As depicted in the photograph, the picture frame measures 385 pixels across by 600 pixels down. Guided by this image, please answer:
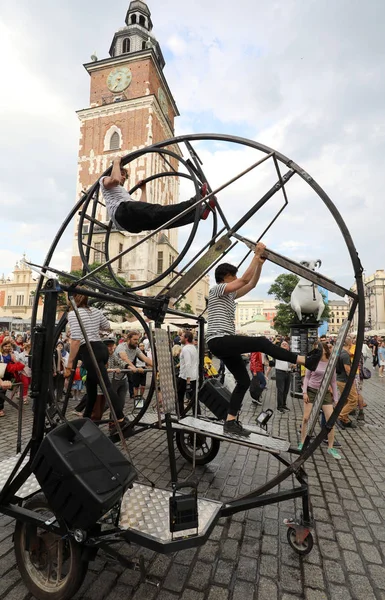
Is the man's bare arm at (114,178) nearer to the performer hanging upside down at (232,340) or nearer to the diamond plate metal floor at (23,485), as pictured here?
the performer hanging upside down at (232,340)

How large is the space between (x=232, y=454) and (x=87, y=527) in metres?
3.78

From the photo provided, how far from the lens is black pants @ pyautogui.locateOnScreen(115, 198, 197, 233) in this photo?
3.08 m

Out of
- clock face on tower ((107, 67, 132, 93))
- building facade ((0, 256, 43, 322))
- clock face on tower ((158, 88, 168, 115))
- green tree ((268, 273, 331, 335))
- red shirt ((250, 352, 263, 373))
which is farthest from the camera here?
building facade ((0, 256, 43, 322))

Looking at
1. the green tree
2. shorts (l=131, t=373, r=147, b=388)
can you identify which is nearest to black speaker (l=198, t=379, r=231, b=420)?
shorts (l=131, t=373, r=147, b=388)

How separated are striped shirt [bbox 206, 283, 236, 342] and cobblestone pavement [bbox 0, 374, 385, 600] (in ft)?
6.25

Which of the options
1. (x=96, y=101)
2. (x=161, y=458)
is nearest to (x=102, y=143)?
(x=96, y=101)

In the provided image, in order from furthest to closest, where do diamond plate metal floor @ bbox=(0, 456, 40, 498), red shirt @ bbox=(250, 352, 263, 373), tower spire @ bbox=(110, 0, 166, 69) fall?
1. tower spire @ bbox=(110, 0, 166, 69)
2. red shirt @ bbox=(250, 352, 263, 373)
3. diamond plate metal floor @ bbox=(0, 456, 40, 498)

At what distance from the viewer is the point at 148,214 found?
10.3 ft

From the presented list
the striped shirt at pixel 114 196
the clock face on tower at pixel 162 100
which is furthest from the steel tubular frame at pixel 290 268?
the clock face on tower at pixel 162 100

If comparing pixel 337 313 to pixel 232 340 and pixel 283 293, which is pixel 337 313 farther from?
pixel 232 340

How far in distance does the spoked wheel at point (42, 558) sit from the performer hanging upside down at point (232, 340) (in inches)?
74.4

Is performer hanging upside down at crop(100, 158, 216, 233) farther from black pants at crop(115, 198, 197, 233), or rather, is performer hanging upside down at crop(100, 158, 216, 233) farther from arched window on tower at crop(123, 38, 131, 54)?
arched window on tower at crop(123, 38, 131, 54)

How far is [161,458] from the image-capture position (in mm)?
5195

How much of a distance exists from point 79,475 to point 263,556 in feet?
5.89
